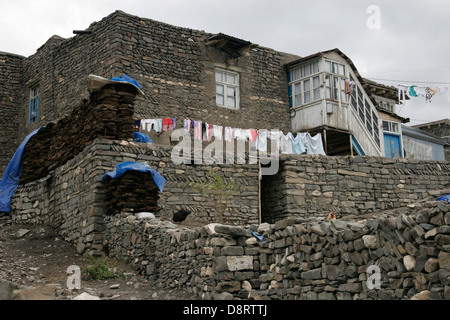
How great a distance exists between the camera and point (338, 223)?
673 centimetres

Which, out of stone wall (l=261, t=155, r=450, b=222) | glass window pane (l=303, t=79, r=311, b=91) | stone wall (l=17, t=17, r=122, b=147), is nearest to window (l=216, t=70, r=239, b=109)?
glass window pane (l=303, t=79, r=311, b=91)

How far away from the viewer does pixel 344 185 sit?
16766 millimetres

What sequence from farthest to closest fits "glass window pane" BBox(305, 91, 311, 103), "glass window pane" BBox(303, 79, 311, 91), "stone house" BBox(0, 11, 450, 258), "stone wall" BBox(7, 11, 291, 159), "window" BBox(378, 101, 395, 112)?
1. "window" BBox(378, 101, 395, 112)
2. "glass window pane" BBox(303, 79, 311, 91)
3. "glass window pane" BBox(305, 91, 311, 103)
4. "stone wall" BBox(7, 11, 291, 159)
5. "stone house" BBox(0, 11, 450, 258)

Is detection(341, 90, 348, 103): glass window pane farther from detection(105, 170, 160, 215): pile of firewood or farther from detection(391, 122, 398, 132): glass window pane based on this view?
detection(105, 170, 160, 215): pile of firewood

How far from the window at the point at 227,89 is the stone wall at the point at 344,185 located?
5168 mm

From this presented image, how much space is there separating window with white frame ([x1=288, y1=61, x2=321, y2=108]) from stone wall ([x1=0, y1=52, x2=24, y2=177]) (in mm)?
11510

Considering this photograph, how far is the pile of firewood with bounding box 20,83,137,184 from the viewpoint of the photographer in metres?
12.9

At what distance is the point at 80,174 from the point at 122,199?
6.60 ft

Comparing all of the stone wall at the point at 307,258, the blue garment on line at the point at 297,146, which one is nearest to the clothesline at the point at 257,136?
the blue garment on line at the point at 297,146

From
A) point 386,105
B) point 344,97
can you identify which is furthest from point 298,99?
point 386,105

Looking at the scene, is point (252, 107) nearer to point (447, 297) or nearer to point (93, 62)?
point (93, 62)

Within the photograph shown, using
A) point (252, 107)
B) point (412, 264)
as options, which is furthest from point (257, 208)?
point (412, 264)

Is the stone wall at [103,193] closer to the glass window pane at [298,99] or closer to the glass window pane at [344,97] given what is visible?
the glass window pane at [344,97]

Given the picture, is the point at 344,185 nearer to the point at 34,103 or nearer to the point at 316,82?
the point at 316,82
